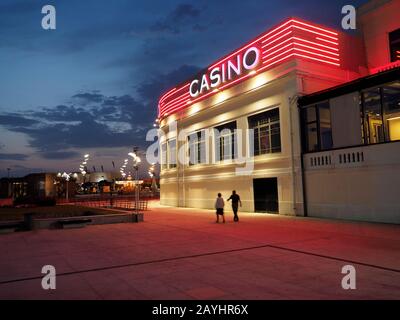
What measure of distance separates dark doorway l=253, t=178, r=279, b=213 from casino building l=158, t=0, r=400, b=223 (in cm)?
7

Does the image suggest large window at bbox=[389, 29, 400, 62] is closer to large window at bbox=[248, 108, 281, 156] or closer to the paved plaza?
large window at bbox=[248, 108, 281, 156]

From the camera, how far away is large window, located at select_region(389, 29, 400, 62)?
78.1ft

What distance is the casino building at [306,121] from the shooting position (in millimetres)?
Answer: 17344

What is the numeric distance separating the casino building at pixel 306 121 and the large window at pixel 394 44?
0.07 metres

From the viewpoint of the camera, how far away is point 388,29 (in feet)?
79.4

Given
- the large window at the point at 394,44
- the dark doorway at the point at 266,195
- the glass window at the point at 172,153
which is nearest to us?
the dark doorway at the point at 266,195

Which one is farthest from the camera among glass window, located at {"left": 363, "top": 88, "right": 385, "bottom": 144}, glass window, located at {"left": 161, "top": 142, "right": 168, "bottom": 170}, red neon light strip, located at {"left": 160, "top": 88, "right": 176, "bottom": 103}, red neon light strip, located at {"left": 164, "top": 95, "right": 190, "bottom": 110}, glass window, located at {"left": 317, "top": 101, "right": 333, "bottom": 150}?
glass window, located at {"left": 161, "top": 142, "right": 168, "bottom": 170}

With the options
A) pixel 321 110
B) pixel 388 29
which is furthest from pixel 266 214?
pixel 388 29

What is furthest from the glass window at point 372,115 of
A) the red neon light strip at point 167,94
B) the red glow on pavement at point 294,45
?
the red neon light strip at point 167,94

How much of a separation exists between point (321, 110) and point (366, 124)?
9.63ft

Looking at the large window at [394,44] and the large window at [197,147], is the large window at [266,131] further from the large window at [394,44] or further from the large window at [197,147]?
the large window at [394,44]

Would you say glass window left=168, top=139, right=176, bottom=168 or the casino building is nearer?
the casino building

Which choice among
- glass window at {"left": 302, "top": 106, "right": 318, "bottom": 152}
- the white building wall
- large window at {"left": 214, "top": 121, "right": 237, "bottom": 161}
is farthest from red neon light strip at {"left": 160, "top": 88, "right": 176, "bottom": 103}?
the white building wall

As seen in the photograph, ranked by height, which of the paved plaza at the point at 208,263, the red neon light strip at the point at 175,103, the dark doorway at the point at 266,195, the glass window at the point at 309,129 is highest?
the red neon light strip at the point at 175,103
